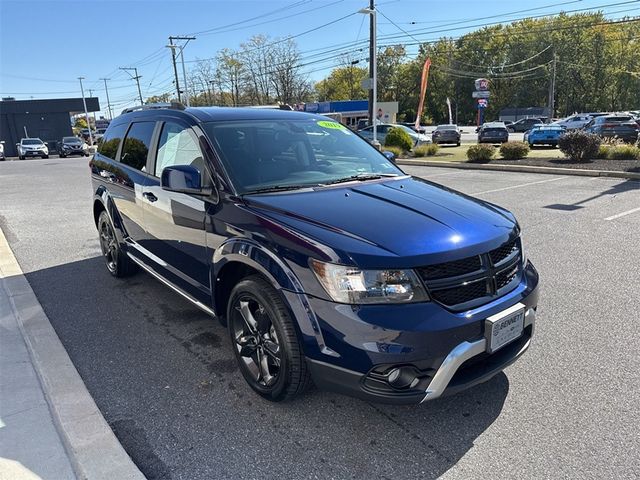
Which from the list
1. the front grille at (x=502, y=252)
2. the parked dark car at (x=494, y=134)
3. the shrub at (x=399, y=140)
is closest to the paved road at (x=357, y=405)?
the front grille at (x=502, y=252)

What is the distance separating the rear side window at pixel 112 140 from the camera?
508 centimetres

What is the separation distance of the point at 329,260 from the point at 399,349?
57cm

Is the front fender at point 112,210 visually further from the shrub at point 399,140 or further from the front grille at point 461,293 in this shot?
the shrub at point 399,140

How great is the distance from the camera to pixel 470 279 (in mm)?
2520

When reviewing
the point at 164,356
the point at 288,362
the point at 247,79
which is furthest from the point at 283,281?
the point at 247,79

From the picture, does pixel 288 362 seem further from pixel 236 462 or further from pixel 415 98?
pixel 415 98

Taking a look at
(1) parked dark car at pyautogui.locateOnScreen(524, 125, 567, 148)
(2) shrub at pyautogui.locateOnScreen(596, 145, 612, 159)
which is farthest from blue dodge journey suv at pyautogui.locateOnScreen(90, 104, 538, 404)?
(1) parked dark car at pyautogui.locateOnScreen(524, 125, 567, 148)

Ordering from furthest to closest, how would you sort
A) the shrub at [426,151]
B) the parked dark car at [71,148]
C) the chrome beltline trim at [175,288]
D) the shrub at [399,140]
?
the parked dark car at [71,148]
the shrub at [399,140]
the shrub at [426,151]
the chrome beltline trim at [175,288]

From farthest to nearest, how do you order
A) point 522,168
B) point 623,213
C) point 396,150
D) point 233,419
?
point 396,150, point 522,168, point 623,213, point 233,419

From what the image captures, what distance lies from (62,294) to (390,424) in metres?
3.96

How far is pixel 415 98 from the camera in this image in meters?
91.0

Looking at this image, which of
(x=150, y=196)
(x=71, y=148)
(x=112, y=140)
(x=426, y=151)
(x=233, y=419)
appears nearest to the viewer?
(x=233, y=419)

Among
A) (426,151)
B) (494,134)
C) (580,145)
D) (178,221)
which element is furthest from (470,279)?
(494,134)

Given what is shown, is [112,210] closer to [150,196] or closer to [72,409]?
[150,196]
